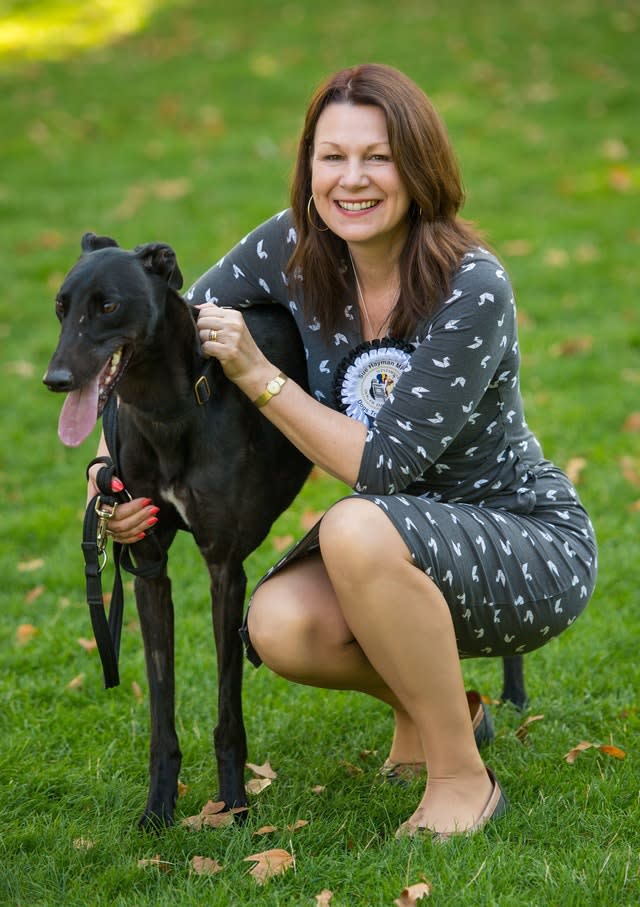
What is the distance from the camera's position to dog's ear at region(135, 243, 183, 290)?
2784 mm

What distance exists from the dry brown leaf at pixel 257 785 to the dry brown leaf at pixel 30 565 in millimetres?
1858

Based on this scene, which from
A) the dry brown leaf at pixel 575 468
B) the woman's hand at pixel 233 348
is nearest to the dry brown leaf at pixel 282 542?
the dry brown leaf at pixel 575 468

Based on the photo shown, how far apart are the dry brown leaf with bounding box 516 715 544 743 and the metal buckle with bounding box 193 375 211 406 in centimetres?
145

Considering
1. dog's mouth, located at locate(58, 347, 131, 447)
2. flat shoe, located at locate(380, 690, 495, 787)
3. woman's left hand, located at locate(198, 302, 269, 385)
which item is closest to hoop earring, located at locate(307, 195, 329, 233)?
woman's left hand, located at locate(198, 302, 269, 385)

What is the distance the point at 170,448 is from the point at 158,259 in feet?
1.60

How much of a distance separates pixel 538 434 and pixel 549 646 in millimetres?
1832

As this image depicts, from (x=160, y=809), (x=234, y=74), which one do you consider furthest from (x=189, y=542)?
(x=234, y=74)

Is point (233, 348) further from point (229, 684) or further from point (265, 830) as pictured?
point (265, 830)

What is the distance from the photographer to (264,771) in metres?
3.37

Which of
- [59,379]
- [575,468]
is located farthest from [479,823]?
[575,468]

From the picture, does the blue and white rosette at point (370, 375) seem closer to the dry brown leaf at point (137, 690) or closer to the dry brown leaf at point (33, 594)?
the dry brown leaf at point (137, 690)

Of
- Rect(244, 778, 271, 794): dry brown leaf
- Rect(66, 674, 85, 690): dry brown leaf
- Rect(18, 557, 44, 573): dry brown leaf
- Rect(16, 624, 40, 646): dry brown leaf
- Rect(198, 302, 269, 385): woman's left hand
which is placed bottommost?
Rect(244, 778, 271, 794): dry brown leaf

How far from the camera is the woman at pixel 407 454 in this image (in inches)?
114

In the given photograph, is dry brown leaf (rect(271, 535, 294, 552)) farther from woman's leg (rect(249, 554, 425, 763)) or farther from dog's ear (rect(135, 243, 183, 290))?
dog's ear (rect(135, 243, 183, 290))
